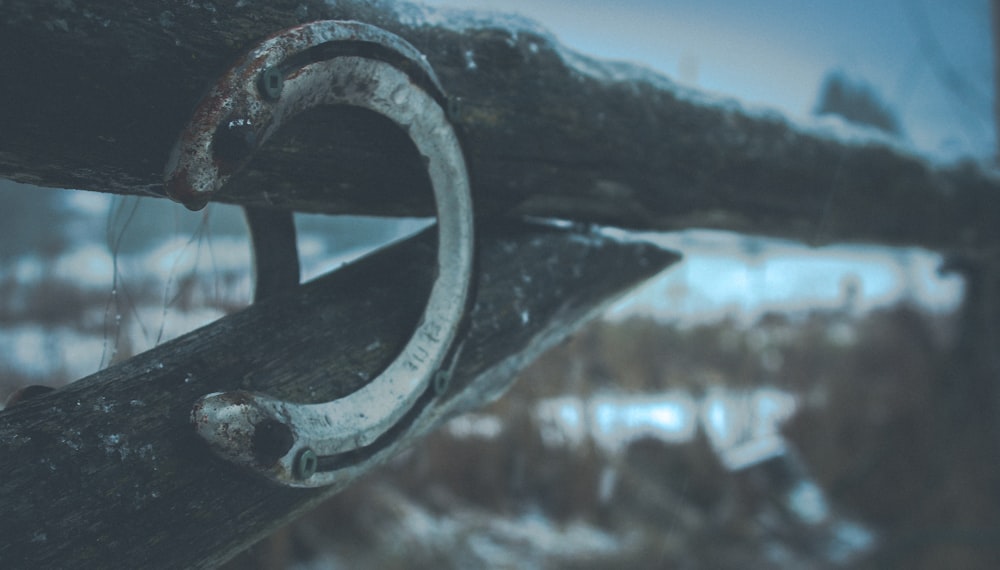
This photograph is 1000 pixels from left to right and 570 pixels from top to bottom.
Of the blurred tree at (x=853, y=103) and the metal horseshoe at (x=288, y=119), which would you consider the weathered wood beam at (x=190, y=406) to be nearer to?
the metal horseshoe at (x=288, y=119)

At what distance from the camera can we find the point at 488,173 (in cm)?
145

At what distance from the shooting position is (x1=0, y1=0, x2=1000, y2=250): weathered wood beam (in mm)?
902

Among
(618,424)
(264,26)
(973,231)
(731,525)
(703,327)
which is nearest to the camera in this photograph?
(264,26)

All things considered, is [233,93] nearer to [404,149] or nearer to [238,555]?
[404,149]

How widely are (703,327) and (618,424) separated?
188cm

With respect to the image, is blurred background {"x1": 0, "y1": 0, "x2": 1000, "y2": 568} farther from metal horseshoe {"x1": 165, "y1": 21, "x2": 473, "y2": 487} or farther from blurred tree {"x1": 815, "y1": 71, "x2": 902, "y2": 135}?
metal horseshoe {"x1": 165, "y1": 21, "x2": 473, "y2": 487}

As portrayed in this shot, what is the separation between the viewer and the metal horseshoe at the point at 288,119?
0.94 m

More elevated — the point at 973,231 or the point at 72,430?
the point at 973,231

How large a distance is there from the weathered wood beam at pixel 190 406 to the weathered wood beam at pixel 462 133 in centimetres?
16

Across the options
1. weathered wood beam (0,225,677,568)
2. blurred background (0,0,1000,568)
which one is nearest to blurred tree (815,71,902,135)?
blurred background (0,0,1000,568)

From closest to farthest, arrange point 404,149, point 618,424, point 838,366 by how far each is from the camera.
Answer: point 404,149 < point 618,424 < point 838,366

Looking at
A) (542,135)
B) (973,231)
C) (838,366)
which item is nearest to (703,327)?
(838,366)

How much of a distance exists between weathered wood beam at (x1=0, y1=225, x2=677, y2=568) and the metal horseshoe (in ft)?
0.19

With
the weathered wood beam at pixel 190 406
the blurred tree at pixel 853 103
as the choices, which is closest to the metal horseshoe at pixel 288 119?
the weathered wood beam at pixel 190 406
